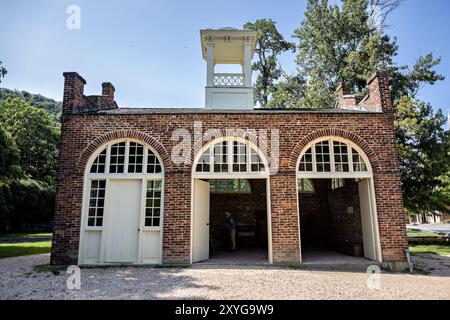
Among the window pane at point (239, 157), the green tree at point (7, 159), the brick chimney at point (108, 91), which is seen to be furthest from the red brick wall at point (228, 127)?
the green tree at point (7, 159)

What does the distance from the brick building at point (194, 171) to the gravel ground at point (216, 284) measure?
34.5 inches

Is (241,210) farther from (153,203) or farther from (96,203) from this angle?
(96,203)

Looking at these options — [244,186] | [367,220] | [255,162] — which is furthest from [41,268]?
[367,220]

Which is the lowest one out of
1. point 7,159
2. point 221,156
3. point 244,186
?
point 244,186

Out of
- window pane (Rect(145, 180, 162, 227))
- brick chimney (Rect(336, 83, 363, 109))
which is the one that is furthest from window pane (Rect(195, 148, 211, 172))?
brick chimney (Rect(336, 83, 363, 109))

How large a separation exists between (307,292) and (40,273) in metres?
6.94

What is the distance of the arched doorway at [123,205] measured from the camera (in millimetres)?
8711

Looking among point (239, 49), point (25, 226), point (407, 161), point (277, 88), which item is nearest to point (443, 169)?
point (407, 161)

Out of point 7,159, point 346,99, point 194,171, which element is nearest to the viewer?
point 194,171

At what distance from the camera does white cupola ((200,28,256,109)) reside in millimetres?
11336

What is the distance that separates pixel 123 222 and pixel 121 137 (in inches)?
103

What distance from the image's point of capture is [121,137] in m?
9.22

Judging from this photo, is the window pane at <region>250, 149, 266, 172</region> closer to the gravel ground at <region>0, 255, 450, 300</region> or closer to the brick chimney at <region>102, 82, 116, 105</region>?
the gravel ground at <region>0, 255, 450, 300</region>

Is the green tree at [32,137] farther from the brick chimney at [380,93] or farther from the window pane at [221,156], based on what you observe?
the brick chimney at [380,93]
